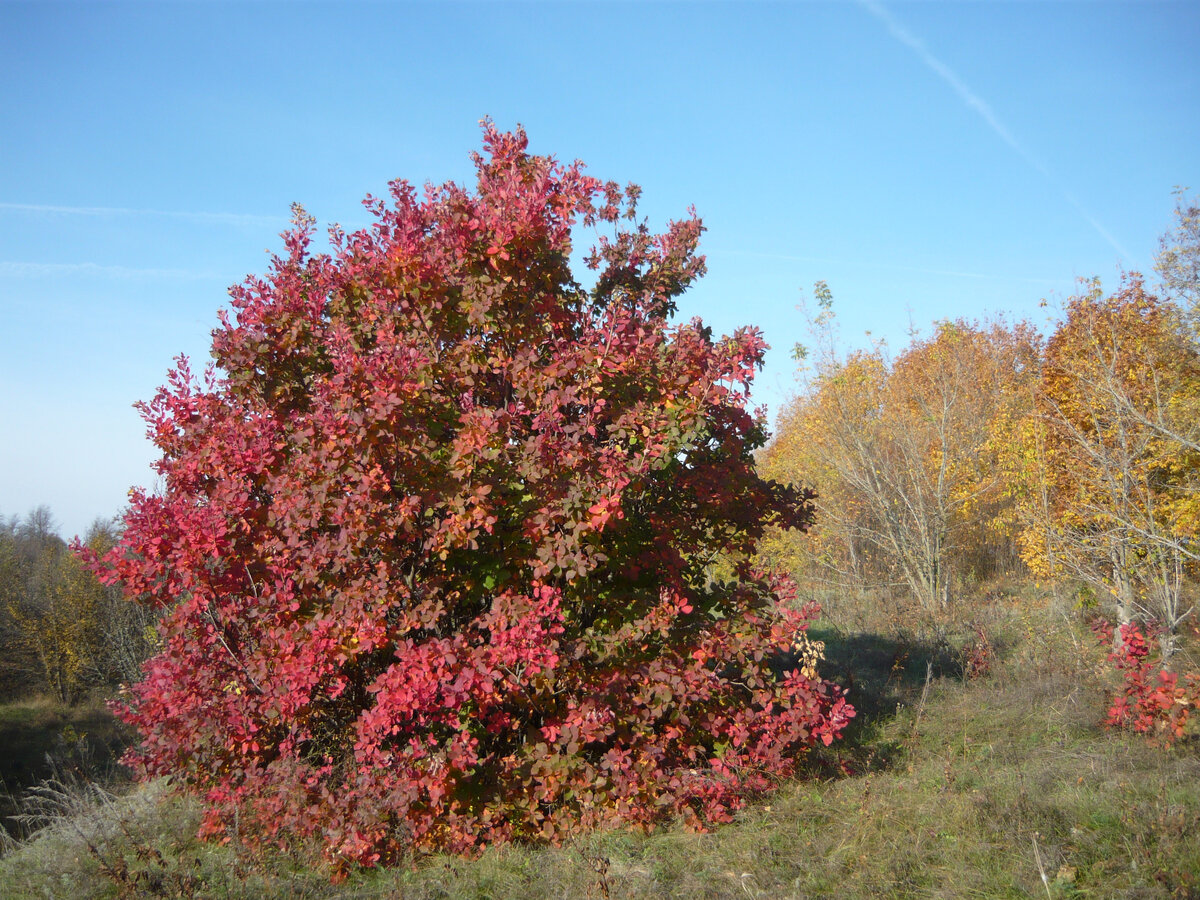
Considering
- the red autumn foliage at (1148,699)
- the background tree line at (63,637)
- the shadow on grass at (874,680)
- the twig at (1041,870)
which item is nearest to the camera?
the twig at (1041,870)

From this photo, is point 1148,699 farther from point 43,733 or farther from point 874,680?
point 43,733

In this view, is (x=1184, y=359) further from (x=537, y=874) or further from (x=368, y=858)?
(x=368, y=858)

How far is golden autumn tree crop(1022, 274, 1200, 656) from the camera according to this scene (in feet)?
31.4

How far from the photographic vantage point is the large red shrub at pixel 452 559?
428 centimetres

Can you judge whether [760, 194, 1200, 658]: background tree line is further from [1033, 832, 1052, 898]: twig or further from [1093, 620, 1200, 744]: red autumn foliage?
[1033, 832, 1052, 898]: twig

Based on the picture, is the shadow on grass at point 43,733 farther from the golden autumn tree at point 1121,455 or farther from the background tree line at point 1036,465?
the golden autumn tree at point 1121,455

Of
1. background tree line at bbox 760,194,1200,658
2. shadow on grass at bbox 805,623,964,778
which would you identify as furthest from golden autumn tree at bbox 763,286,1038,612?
shadow on grass at bbox 805,623,964,778

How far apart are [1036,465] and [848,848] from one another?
952cm

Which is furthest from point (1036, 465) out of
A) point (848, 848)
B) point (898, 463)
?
point (848, 848)

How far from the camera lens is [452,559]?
5043 millimetres

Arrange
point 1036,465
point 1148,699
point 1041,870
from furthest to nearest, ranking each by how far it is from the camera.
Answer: point 1036,465
point 1148,699
point 1041,870

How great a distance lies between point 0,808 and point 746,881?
17990 mm

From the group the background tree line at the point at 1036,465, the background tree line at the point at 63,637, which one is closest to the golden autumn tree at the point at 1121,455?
the background tree line at the point at 1036,465

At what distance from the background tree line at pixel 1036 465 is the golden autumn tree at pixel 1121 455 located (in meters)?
0.04
